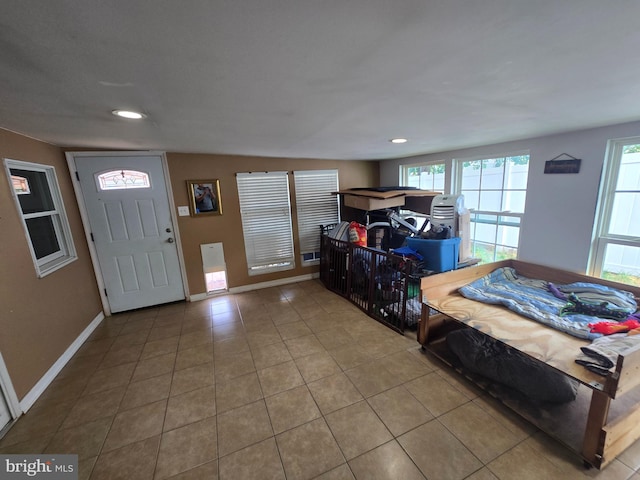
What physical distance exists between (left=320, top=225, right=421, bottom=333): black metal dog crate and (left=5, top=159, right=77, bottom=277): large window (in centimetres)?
314

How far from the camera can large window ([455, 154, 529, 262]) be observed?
2.95 m

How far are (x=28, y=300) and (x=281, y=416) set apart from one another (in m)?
2.23

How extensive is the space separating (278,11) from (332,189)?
12.4 feet

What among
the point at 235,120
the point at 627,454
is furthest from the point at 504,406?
the point at 235,120

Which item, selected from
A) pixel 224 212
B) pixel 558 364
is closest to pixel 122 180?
pixel 224 212

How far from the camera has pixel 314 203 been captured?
4.35 m

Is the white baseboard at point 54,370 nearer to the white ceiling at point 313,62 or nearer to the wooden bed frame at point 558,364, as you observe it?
the white ceiling at point 313,62

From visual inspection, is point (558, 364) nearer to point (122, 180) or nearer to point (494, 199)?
point (494, 199)

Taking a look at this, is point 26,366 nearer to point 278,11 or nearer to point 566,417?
point 278,11

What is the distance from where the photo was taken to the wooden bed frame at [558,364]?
1302 mm

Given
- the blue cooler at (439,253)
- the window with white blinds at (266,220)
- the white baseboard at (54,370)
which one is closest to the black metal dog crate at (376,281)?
the blue cooler at (439,253)

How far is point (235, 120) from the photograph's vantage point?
182cm

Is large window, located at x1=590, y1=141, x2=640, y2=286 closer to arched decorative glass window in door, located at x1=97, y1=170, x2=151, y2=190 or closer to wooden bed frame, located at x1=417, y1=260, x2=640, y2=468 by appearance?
wooden bed frame, located at x1=417, y1=260, x2=640, y2=468

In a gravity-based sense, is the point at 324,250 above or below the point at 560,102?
below
